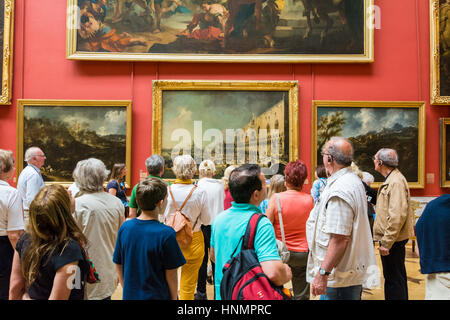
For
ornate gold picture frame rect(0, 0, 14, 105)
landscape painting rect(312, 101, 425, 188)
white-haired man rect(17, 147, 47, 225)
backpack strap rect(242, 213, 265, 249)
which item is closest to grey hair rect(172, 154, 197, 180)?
backpack strap rect(242, 213, 265, 249)

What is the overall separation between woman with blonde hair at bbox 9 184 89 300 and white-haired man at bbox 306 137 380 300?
5.99 feet

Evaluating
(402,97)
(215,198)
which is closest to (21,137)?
(215,198)

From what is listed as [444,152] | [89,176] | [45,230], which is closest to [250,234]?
[45,230]

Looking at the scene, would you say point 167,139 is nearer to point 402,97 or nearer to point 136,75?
point 136,75

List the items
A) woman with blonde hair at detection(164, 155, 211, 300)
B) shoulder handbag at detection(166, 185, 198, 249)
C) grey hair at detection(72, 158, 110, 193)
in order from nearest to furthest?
grey hair at detection(72, 158, 110, 193), shoulder handbag at detection(166, 185, 198, 249), woman with blonde hair at detection(164, 155, 211, 300)

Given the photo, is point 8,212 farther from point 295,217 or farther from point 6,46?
point 6,46

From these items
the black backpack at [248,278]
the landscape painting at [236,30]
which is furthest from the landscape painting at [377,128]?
the black backpack at [248,278]

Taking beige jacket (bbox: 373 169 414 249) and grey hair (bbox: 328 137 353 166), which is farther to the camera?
beige jacket (bbox: 373 169 414 249)

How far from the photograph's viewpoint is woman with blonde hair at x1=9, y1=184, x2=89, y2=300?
2240 mm

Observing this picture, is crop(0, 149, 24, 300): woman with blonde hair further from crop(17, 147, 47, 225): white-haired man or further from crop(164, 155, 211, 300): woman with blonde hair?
crop(17, 147, 47, 225): white-haired man

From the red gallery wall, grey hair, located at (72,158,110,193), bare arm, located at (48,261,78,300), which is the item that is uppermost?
the red gallery wall

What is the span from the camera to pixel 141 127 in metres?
9.21
